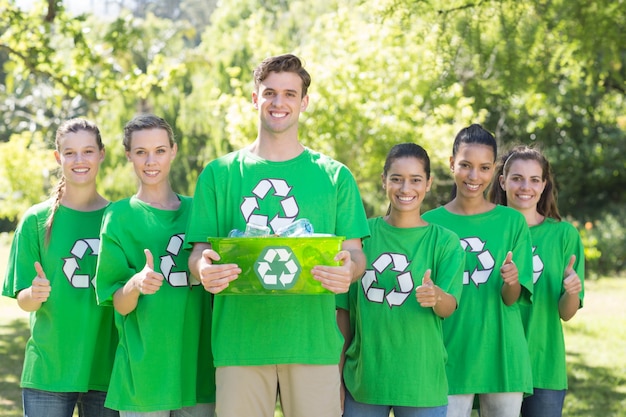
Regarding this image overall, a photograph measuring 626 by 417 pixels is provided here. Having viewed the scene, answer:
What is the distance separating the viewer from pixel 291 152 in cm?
355

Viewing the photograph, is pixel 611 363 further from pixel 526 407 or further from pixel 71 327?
pixel 71 327

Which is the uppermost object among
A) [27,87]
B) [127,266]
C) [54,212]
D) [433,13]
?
[27,87]

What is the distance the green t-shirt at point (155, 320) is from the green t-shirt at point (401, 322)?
0.71 m

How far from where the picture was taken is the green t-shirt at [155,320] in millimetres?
3607

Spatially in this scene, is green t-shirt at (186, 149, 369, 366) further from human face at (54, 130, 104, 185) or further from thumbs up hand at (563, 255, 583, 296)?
thumbs up hand at (563, 255, 583, 296)

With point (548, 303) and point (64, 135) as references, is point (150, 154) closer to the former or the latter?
point (64, 135)

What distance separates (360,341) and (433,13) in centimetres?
331

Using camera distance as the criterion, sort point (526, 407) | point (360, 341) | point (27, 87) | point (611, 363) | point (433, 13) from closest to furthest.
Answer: point (360, 341) → point (526, 407) → point (433, 13) → point (611, 363) → point (27, 87)

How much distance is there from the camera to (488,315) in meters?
4.15

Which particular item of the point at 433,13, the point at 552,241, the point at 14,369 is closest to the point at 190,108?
the point at 14,369

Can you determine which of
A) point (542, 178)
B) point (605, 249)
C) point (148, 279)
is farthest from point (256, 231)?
point (605, 249)

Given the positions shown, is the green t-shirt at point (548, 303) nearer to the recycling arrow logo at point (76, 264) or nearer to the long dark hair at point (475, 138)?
the long dark hair at point (475, 138)

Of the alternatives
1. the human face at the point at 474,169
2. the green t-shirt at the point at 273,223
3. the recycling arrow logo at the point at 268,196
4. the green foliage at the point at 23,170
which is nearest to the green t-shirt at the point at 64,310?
the green t-shirt at the point at 273,223

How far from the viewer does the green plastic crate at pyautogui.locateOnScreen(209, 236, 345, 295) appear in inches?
122
